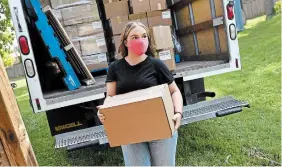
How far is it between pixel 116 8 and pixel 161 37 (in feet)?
3.67

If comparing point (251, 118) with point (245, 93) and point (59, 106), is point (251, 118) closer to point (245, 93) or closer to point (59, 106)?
point (245, 93)

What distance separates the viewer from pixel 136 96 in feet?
7.29

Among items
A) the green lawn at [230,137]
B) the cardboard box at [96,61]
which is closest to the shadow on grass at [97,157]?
the green lawn at [230,137]

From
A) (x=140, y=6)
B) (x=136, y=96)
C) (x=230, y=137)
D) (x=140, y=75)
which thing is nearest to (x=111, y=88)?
(x=140, y=75)

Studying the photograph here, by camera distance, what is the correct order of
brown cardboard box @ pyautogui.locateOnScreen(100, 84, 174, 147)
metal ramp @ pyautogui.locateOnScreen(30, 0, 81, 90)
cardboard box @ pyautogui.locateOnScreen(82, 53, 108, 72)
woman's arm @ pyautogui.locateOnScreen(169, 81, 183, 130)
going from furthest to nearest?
1. cardboard box @ pyautogui.locateOnScreen(82, 53, 108, 72)
2. metal ramp @ pyautogui.locateOnScreen(30, 0, 81, 90)
3. woman's arm @ pyautogui.locateOnScreen(169, 81, 183, 130)
4. brown cardboard box @ pyautogui.locateOnScreen(100, 84, 174, 147)

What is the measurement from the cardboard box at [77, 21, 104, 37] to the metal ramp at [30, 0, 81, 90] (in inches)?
25.9

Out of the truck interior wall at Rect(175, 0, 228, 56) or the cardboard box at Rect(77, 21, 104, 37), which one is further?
the cardboard box at Rect(77, 21, 104, 37)

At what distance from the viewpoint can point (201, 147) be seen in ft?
14.2

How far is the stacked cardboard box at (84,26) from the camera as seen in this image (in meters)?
4.69

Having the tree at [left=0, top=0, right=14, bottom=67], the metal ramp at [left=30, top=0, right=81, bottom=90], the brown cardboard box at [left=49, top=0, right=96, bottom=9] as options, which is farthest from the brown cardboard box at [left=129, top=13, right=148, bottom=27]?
the tree at [left=0, top=0, right=14, bottom=67]

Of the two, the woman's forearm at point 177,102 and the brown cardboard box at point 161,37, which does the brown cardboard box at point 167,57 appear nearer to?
the brown cardboard box at point 161,37

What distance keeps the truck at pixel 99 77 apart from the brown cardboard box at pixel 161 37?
1.10 ft

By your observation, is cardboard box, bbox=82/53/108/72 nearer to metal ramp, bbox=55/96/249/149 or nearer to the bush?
metal ramp, bbox=55/96/249/149

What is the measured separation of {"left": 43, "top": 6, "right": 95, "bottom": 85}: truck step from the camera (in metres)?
4.16
